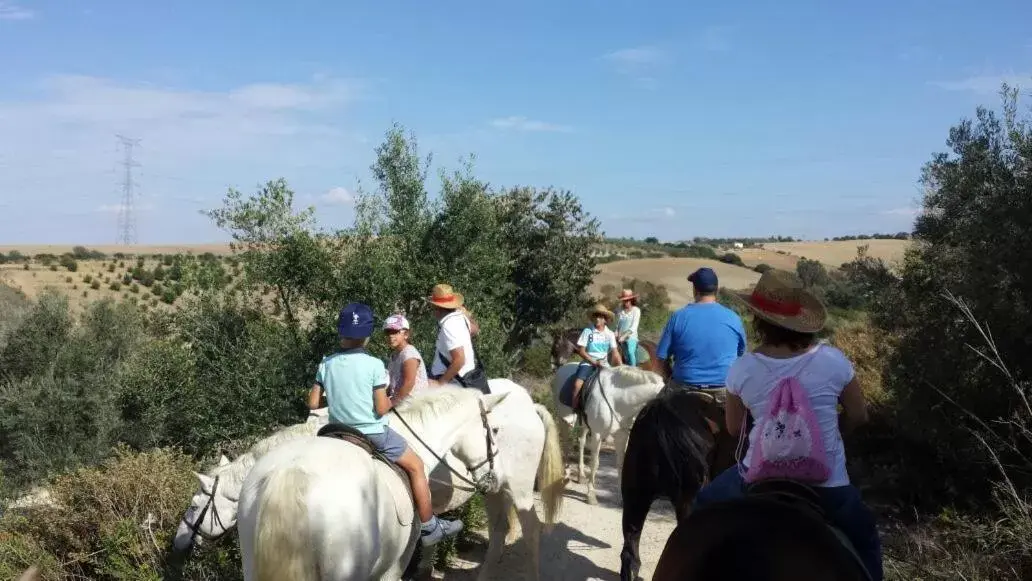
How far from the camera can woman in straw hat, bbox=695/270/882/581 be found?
316cm

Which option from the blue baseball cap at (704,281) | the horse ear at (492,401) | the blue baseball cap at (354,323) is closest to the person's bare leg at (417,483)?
the blue baseball cap at (354,323)

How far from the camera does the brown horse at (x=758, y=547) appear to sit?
259 centimetres

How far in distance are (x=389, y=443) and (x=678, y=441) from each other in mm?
2372

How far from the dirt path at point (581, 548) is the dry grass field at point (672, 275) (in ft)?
102

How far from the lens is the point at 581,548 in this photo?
7.50 metres

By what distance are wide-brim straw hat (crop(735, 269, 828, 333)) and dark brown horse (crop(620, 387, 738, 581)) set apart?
2.29 m

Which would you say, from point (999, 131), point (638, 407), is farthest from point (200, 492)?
point (999, 131)

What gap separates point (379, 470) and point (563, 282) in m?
15.4

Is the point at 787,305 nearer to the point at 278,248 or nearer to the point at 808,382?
the point at 808,382

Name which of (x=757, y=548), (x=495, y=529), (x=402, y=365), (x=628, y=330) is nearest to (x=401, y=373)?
(x=402, y=365)

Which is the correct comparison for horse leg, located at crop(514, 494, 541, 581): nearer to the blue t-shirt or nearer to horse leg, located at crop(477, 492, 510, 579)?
→ horse leg, located at crop(477, 492, 510, 579)

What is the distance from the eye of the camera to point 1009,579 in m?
4.75

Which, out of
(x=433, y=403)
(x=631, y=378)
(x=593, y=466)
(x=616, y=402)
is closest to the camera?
(x=433, y=403)

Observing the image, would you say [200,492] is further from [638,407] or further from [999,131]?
[999,131]
